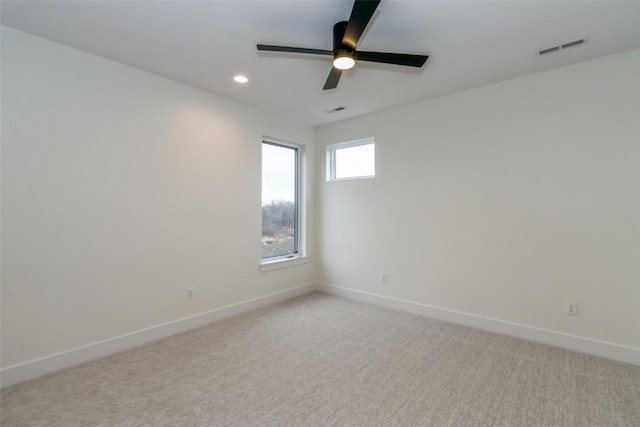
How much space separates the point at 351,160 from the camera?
4465 mm

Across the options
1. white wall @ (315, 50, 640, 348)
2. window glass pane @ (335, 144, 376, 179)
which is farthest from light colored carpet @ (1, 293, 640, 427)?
window glass pane @ (335, 144, 376, 179)

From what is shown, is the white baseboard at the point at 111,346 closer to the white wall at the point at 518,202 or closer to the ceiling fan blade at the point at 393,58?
the white wall at the point at 518,202

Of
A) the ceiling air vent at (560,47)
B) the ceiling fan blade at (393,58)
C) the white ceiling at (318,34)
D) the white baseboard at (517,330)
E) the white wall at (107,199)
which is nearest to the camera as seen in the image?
the white ceiling at (318,34)

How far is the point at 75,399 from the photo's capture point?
6.66 ft

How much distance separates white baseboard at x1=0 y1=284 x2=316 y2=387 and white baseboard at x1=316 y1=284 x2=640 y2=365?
5.49ft

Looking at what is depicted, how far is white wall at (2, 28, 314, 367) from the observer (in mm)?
2246

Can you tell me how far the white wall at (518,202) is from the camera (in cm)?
255

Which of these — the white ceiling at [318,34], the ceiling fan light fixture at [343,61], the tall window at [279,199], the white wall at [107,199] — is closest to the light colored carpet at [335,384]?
the white wall at [107,199]

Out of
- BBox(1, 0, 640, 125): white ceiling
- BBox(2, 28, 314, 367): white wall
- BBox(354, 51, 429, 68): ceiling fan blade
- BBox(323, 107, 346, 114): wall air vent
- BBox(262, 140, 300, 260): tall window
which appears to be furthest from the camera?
BBox(262, 140, 300, 260): tall window

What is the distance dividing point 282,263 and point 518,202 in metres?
2.93

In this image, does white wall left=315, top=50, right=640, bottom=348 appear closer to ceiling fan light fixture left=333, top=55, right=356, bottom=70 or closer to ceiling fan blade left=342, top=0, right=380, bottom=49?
ceiling fan light fixture left=333, top=55, right=356, bottom=70

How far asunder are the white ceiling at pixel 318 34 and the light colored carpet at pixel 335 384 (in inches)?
102

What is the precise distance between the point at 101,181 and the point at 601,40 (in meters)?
4.26

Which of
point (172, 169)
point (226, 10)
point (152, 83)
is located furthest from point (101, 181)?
point (226, 10)
